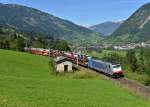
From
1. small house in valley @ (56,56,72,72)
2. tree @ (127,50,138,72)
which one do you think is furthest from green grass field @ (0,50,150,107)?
tree @ (127,50,138,72)

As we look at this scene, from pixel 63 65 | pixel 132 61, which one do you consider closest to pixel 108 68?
pixel 63 65

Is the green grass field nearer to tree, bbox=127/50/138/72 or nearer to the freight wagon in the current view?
the freight wagon

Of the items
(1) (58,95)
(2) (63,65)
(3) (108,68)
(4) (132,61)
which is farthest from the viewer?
(4) (132,61)

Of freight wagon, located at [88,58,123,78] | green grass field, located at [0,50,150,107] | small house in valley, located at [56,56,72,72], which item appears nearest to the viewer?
green grass field, located at [0,50,150,107]

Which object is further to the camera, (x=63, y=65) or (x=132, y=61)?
(x=132, y=61)

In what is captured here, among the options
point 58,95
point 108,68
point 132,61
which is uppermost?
point 58,95

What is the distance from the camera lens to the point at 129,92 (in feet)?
190

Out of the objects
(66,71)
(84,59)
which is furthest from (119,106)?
(84,59)

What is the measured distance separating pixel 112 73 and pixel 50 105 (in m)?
60.2

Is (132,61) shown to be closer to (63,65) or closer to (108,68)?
(63,65)

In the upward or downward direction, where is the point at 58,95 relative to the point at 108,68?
upward

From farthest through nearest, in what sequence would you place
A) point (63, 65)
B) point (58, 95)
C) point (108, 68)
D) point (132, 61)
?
point (132, 61)
point (63, 65)
point (108, 68)
point (58, 95)

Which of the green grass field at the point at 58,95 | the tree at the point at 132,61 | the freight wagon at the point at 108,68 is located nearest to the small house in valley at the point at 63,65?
the freight wagon at the point at 108,68

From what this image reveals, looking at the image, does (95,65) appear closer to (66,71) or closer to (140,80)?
(66,71)
